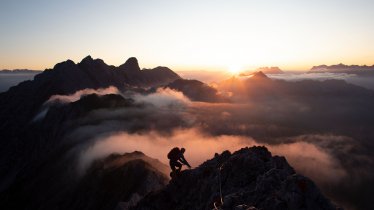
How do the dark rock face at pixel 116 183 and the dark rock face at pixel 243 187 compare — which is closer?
the dark rock face at pixel 243 187

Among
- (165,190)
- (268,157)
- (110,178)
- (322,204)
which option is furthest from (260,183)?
(110,178)

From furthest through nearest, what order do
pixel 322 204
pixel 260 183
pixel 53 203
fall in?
pixel 53 203, pixel 260 183, pixel 322 204

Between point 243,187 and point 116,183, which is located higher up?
point 243,187

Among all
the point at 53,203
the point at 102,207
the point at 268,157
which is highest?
the point at 268,157

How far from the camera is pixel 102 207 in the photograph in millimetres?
121438

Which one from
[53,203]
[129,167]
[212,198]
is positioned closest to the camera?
[212,198]

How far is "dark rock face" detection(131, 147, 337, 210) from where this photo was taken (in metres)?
30.7

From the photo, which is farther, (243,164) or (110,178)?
(110,178)

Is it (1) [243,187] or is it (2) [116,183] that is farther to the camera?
(2) [116,183]

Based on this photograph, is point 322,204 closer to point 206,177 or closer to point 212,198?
point 212,198

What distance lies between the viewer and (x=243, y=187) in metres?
40.1

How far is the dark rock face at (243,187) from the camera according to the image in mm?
30672

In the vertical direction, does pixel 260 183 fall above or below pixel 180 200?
above

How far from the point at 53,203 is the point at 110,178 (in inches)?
1525
